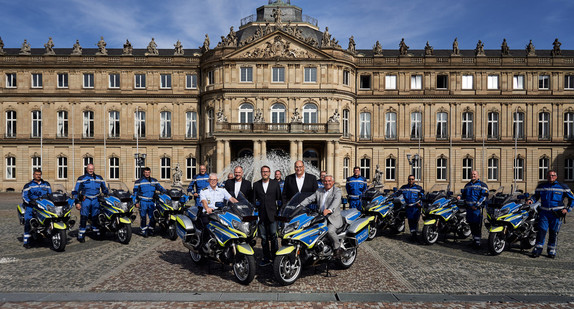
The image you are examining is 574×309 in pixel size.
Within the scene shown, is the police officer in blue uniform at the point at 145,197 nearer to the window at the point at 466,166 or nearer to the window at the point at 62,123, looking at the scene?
the window at the point at 62,123

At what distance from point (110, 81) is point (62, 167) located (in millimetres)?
9418

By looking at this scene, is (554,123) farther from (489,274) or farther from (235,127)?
(489,274)

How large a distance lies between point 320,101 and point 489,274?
26.6 meters

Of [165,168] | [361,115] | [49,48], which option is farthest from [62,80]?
[361,115]

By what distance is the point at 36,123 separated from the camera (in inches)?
1437

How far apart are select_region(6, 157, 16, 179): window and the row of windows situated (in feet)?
23.2

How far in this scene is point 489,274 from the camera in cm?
823

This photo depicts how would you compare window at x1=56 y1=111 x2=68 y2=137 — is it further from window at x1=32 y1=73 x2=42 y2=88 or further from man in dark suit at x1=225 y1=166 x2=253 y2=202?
man in dark suit at x1=225 y1=166 x2=253 y2=202

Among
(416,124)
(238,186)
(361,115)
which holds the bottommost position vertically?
(238,186)

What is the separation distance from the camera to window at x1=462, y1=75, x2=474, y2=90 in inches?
1426

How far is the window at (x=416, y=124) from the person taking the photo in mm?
36500

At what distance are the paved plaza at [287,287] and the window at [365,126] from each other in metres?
26.1

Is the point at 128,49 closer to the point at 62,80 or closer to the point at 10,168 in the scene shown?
the point at 62,80

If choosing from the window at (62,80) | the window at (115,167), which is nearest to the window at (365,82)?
the window at (115,167)
